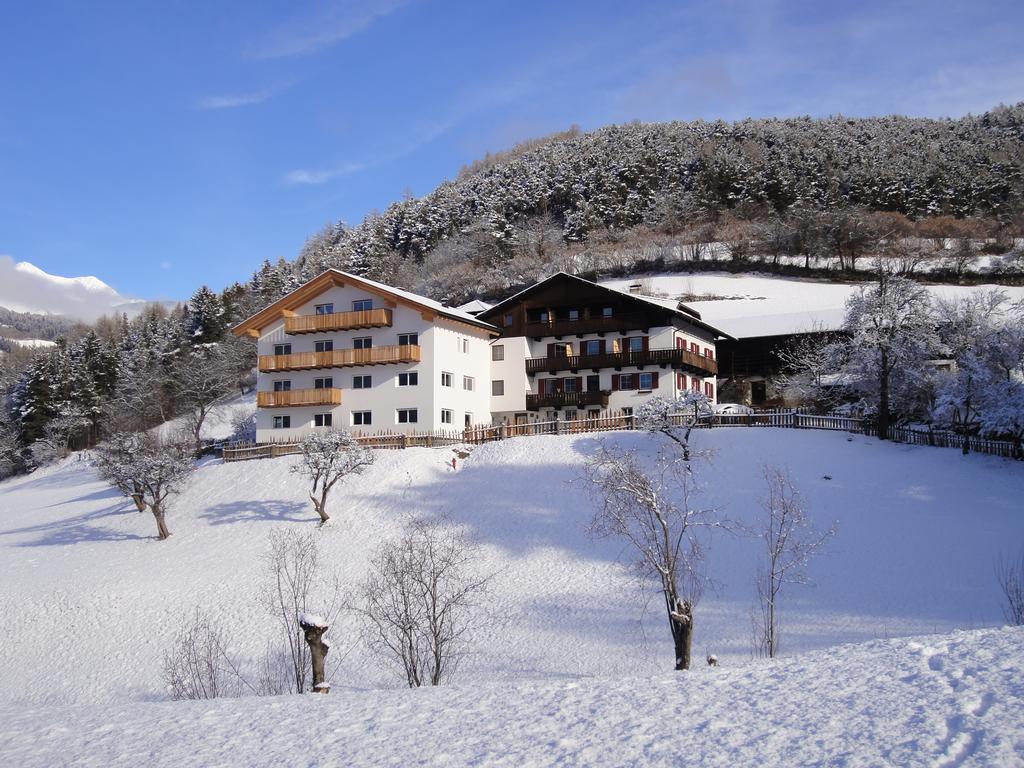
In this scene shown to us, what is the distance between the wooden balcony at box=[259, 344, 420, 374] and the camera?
1812 inches

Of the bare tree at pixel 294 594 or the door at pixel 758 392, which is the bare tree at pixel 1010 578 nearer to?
the bare tree at pixel 294 594

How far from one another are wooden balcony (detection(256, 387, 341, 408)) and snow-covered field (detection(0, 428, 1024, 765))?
6.35 metres

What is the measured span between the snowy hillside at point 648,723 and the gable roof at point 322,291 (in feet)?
113

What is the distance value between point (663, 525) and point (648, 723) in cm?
951

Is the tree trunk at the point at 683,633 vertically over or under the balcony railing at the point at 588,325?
under

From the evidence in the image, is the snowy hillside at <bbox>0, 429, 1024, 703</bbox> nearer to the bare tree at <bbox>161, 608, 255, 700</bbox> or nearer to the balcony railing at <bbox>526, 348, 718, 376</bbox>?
the bare tree at <bbox>161, 608, 255, 700</bbox>

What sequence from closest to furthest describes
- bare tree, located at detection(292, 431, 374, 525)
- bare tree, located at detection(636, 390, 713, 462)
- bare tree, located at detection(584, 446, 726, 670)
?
bare tree, located at detection(584, 446, 726, 670), bare tree, located at detection(292, 431, 374, 525), bare tree, located at detection(636, 390, 713, 462)

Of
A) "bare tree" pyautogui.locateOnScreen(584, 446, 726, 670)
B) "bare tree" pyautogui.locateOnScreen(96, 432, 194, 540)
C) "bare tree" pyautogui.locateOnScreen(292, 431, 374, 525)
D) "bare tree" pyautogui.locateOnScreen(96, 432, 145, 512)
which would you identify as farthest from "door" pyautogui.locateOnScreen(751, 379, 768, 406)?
"bare tree" pyautogui.locateOnScreen(96, 432, 145, 512)

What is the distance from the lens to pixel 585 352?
170 ft

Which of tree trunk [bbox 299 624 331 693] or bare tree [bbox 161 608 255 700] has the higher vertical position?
tree trunk [bbox 299 624 331 693]

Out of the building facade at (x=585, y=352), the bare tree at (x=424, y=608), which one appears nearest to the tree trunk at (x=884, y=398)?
the building facade at (x=585, y=352)

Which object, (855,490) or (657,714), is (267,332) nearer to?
(855,490)

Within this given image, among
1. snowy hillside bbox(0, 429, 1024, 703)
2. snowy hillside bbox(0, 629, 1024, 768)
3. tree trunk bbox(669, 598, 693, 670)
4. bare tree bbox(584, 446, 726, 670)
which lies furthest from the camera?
snowy hillside bbox(0, 429, 1024, 703)

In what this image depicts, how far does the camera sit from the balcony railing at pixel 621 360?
4844cm
